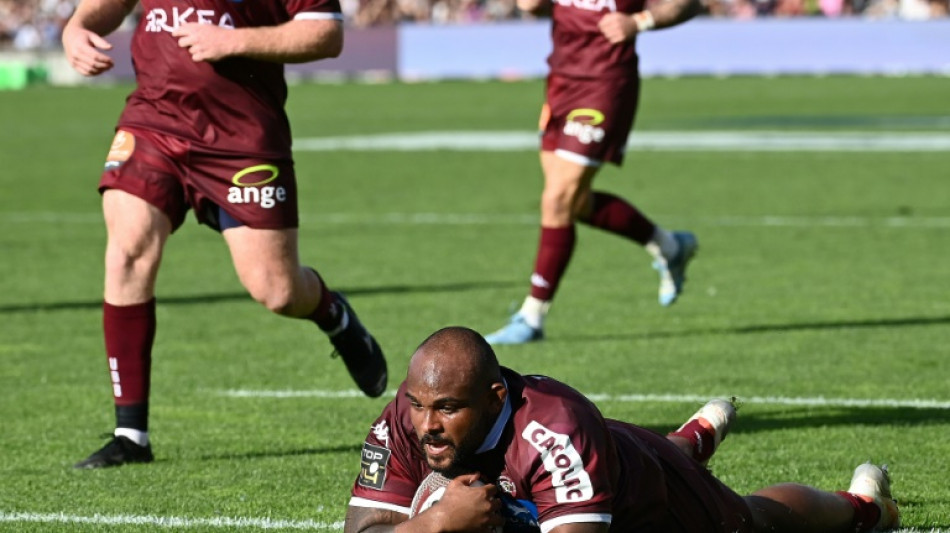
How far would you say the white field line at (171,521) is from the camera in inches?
225

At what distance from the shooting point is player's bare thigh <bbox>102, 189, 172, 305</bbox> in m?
6.80

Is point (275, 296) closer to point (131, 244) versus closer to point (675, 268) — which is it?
point (131, 244)

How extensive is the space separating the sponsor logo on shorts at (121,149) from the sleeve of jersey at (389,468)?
8.24 feet

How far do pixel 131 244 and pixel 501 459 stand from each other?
8.59 feet

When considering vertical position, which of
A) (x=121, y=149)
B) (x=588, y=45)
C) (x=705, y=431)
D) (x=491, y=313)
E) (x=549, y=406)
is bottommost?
(x=491, y=313)

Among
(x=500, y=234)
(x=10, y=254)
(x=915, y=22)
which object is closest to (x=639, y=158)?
(x=500, y=234)

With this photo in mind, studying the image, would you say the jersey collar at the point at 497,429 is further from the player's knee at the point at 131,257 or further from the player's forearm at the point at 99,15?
the player's forearm at the point at 99,15

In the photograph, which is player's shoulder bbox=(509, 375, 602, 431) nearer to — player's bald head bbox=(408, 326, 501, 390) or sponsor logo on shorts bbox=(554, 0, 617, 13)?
player's bald head bbox=(408, 326, 501, 390)

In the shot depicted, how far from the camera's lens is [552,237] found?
10.1 m

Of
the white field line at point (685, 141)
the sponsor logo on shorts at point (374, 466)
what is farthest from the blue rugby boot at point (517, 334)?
the white field line at point (685, 141)

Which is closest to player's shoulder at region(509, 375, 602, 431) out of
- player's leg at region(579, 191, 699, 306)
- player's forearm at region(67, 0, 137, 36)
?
player's forearm at region(67, 0, 137, 36)

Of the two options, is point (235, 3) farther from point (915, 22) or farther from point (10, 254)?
point (915, 22)

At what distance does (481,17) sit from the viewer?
4881cm

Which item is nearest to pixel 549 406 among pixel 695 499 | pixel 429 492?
pixel 429 492
